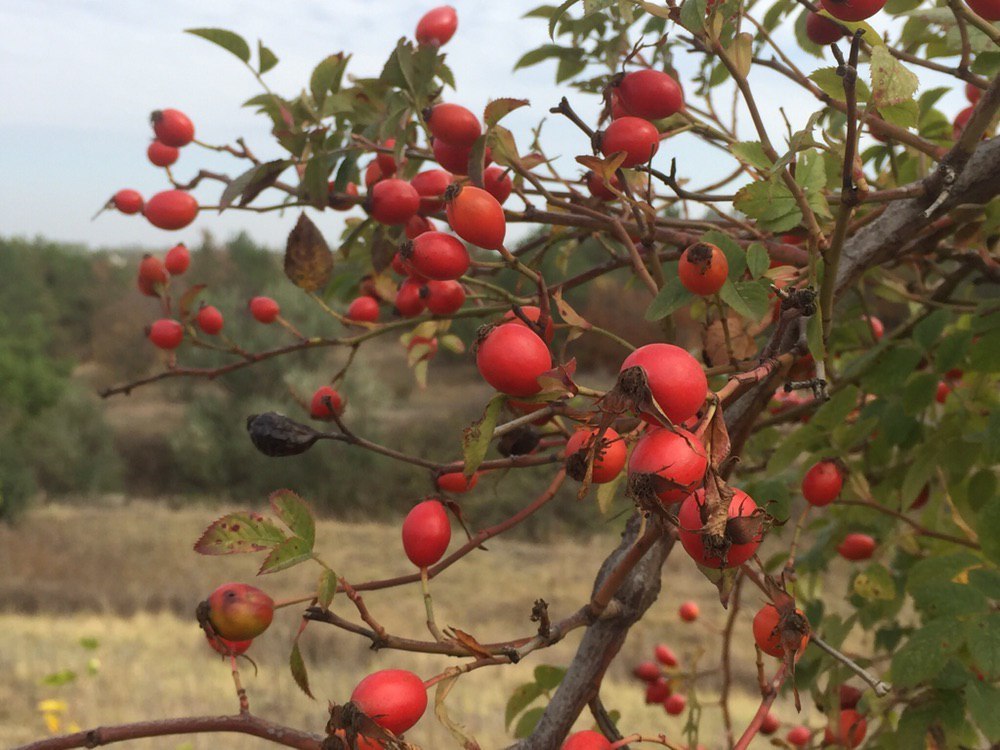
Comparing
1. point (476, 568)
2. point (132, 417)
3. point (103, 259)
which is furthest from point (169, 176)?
point (103, 259)

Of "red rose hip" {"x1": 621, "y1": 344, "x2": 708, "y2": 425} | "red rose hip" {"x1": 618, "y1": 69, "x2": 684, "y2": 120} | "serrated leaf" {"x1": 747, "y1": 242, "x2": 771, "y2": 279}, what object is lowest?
"red rose hip" {"x1": 621, "y1": 344, "x2": 708, "y2": 425}

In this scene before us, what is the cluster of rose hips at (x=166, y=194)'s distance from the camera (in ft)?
2.86

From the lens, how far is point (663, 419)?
13.3 inches

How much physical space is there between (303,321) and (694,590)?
7.28 metres

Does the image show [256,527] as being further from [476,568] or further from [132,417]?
[132,417]

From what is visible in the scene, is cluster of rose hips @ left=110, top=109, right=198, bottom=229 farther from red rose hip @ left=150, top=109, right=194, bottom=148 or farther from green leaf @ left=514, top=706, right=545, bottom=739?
green leaf @ left=514, top=706, right=545, bottom=739

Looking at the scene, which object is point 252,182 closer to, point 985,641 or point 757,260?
point 757,260

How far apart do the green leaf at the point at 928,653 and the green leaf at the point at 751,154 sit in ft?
1.39

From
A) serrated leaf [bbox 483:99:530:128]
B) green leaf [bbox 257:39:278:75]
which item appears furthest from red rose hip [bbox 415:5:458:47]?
serrated leaf [bbox 483:99:530:128]

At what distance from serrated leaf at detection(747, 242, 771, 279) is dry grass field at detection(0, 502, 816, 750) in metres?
0.62

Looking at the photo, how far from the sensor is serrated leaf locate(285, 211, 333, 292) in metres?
0.74

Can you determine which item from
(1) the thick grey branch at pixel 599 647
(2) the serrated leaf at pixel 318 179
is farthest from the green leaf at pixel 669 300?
(2) the serrated leaf at pixel 318 179

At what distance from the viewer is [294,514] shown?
504mm

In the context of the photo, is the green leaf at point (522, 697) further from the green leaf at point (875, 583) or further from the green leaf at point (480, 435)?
the green leaf at point (480, 435)
